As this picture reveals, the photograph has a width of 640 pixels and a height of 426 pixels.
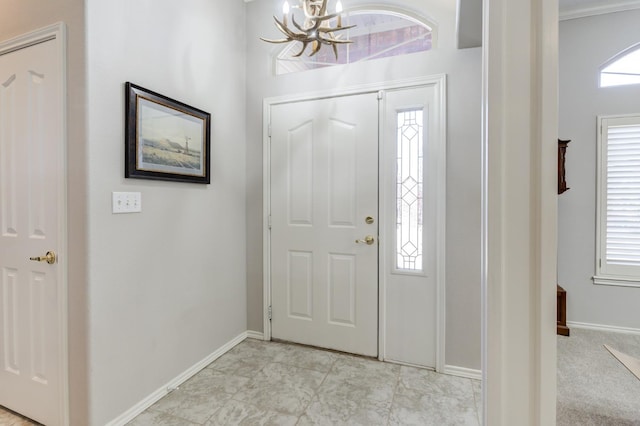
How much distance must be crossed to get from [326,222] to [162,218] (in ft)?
4.00

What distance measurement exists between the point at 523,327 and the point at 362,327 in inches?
76.7

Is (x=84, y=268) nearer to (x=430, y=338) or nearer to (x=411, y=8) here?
(x=430, y=338)

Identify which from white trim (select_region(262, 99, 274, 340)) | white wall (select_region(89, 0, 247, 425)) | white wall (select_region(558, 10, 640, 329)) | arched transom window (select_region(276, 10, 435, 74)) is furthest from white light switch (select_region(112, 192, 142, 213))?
white wall (select_region(558, 10, 640, 329))

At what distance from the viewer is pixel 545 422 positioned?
65 cm

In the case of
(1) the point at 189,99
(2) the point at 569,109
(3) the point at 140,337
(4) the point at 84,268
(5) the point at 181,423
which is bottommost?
(5) the point at 181,423

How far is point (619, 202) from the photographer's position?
2.86 metres

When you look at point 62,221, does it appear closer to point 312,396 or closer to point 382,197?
point 312,396

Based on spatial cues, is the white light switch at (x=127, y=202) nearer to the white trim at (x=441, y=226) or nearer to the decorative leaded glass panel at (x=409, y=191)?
the decorative leaded glass panel at (x=409, y=191)

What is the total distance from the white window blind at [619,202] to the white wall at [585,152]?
0.07 meters

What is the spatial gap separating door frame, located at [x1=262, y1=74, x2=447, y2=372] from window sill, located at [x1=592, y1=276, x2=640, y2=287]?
185 cm

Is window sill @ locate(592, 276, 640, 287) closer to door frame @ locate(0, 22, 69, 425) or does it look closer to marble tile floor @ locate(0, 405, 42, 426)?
door frame @ locate(0, 22, 69, 425)

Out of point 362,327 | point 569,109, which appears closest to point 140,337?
point 362,327

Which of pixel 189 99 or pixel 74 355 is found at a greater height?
pixel 189 99

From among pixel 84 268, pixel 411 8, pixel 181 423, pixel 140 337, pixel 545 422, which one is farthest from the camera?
pixel 411 8
